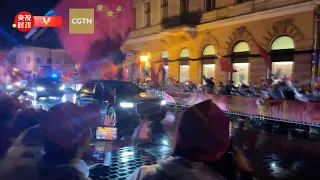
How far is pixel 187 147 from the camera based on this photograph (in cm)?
202

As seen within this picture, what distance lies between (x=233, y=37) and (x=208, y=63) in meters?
3.40

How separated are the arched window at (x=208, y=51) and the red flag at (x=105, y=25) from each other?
15390mm

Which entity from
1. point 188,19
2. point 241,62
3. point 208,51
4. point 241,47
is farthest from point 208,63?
point 188,19

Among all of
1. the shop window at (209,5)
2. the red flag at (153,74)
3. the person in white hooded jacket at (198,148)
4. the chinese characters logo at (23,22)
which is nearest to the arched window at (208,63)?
the shop window at (209,5)

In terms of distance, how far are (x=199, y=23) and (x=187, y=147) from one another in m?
26.5

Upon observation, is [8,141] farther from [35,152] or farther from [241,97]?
[241,97]

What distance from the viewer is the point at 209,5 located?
27.3 meters

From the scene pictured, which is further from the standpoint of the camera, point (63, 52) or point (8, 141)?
point (63, 52)

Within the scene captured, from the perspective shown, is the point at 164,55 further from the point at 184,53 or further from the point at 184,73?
the point at 184,73

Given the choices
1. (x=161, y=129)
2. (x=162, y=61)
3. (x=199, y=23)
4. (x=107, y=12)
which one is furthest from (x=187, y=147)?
(x=107, y=12)

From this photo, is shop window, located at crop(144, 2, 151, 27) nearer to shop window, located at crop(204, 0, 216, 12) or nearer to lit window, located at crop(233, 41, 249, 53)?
shop window, located at crop(204, 0, 216, 12)

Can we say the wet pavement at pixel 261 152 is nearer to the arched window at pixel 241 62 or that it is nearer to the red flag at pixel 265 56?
the red flag at pixel 265 56

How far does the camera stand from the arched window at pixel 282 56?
19703mm

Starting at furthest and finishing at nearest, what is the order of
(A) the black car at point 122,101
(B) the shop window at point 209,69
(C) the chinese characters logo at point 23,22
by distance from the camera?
1. (B) the shop window at point 209,69
2. (C) the chinese characters logo at point 23,22
3. (A) the black car at point 122,101
